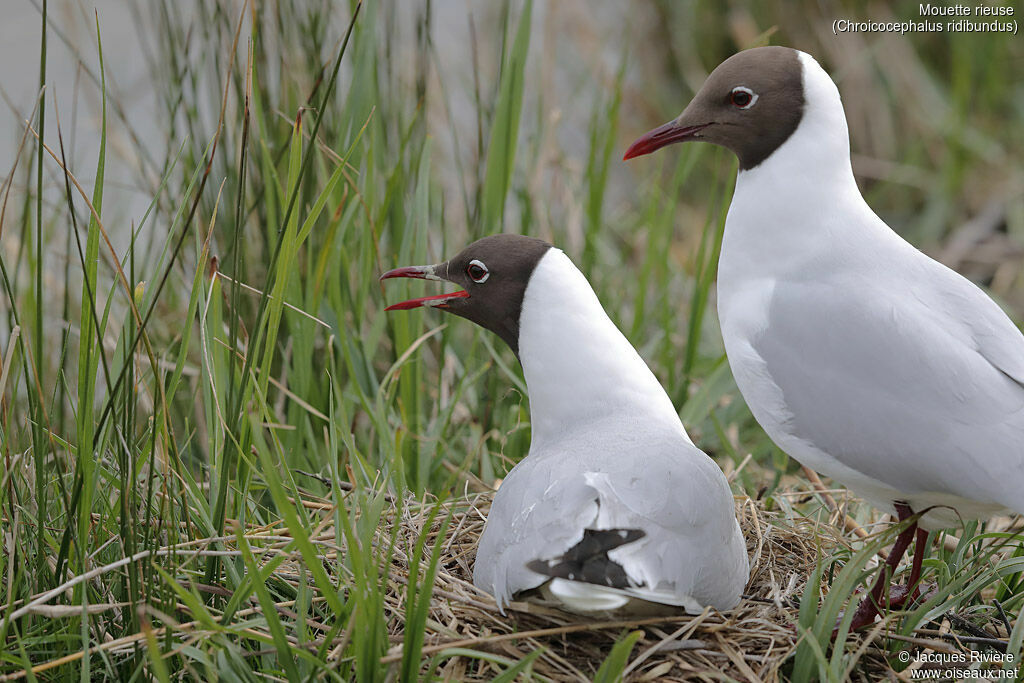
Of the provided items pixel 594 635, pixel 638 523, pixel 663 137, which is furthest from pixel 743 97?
pixel 594 635

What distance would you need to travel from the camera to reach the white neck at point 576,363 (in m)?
2.98

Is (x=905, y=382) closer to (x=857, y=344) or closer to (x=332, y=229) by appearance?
(x=857, y=344)

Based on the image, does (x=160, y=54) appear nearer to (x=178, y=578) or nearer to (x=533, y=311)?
(x=533, y=311)

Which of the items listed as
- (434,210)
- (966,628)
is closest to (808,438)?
(966,628)

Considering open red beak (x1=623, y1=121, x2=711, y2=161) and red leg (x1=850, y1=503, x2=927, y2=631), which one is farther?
open red beak (x1=623, y1=121, x2=711, y2=161)

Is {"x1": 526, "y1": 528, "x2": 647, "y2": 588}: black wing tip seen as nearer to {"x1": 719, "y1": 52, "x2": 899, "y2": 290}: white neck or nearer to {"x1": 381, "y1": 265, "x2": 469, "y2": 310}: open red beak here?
{"x1": 719, "y1": 52, "x2": 899, "y2": 290}: white neck

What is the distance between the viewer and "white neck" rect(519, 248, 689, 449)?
2.98m

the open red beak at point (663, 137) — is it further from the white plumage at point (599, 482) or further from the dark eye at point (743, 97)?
the white plumage at point (599, 482)

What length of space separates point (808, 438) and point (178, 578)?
55.1 inches

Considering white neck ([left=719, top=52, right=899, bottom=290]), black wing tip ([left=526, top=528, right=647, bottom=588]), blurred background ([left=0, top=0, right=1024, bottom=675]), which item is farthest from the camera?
white neck ([left=719, top=52, right=899, bottom=290])

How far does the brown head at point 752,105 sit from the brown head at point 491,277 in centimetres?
52

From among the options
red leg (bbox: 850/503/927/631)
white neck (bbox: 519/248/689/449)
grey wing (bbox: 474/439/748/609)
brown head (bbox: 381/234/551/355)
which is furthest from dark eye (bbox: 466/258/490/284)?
red leg (bbox: 850/503/927/631)

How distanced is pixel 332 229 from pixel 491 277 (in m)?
0.61

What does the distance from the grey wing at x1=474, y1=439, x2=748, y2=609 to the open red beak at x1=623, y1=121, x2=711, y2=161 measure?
766mm
